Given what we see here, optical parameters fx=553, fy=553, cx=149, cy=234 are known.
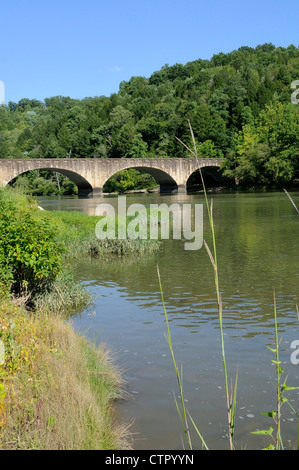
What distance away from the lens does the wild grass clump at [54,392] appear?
16.2ft

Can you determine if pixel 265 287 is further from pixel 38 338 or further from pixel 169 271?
pixel 38 338

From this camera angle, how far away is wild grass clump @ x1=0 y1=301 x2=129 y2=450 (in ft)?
16.2

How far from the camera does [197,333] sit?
9.58 metres

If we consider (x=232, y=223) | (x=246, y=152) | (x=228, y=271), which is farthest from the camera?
(x=246, y=152)

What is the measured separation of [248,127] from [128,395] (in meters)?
82.3

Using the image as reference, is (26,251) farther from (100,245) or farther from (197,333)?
(100,245)

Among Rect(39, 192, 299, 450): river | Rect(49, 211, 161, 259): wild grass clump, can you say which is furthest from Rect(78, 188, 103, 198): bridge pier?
Rect(39, 192, 299, 450): river

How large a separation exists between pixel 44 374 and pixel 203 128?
94.1 metres

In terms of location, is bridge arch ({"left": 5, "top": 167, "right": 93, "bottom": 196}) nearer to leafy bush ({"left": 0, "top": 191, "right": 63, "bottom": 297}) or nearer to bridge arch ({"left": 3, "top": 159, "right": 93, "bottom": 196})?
bridge arch ({"left": 3, "top": 159, "right": 93, "bottom": 196})

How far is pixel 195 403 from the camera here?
6.66m

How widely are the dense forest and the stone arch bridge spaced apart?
4.70m

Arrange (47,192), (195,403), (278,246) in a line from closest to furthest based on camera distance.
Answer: (195,403), (278,246), (47,192)
